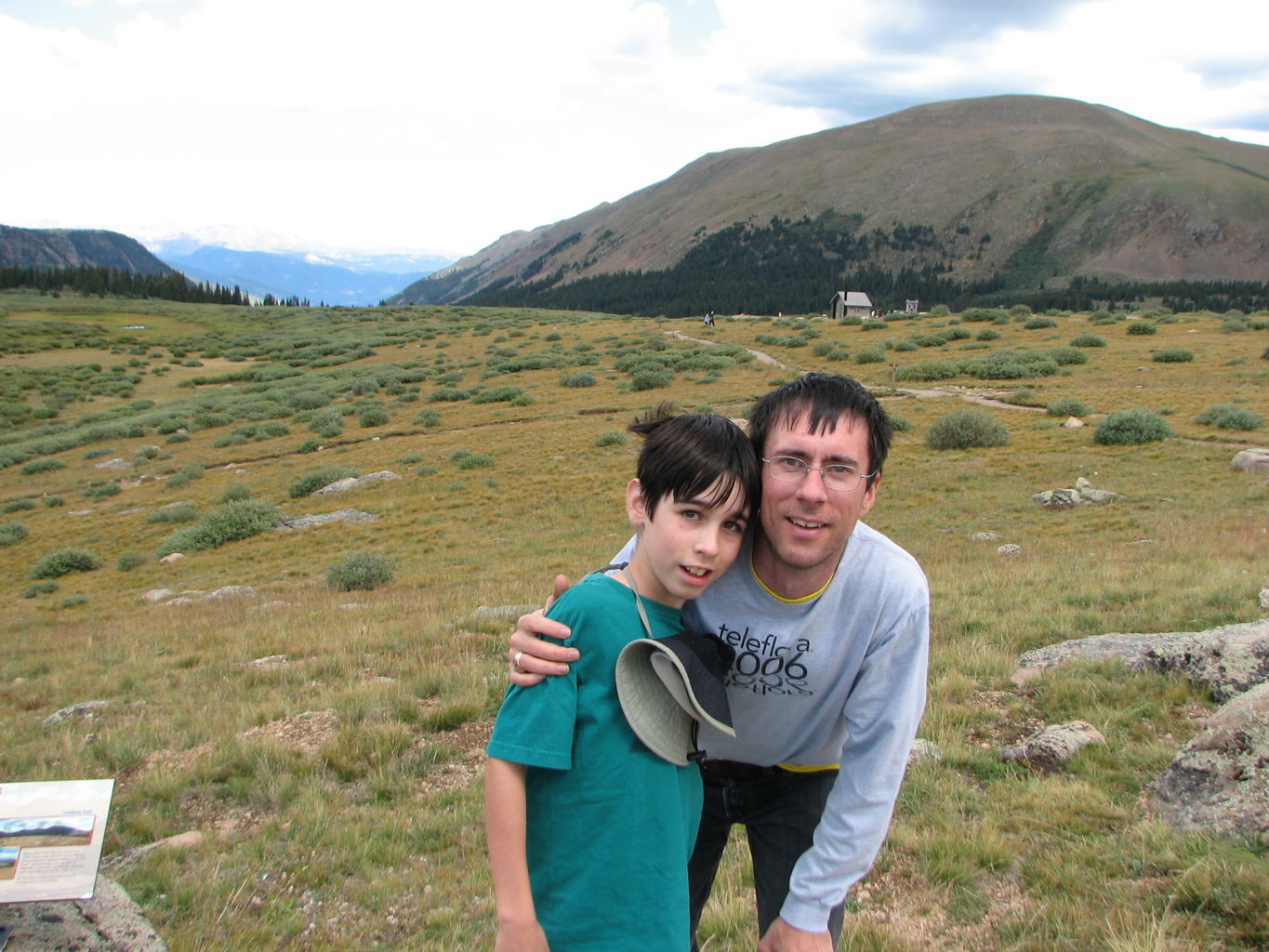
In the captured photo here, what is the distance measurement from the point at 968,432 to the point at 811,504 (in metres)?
21.0

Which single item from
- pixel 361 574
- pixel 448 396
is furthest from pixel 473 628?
pixel 448 396

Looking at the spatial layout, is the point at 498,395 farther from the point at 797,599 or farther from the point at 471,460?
the point at 797,599

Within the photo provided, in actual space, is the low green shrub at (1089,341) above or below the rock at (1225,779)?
above

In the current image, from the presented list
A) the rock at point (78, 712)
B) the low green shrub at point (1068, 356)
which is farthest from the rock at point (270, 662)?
the low green shrub at point (1068, 356)

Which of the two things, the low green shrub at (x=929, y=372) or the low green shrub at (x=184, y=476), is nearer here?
the low green shrub at (x=184, y=476)

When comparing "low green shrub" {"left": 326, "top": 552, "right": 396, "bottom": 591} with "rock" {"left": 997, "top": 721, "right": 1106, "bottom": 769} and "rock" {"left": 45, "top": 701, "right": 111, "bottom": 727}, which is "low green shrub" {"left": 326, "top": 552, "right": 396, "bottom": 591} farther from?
"rock" {"left": 997, "top": 721, "right": 1106, "bottom": 769}

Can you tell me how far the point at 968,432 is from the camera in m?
20.8

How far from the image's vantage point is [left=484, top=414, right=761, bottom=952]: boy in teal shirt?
5.78ft

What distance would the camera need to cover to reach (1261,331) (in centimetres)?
3797

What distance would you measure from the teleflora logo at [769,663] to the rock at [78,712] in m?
6.32

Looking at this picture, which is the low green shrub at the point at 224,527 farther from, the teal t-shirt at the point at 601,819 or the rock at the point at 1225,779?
the rock at the point at 1225,779

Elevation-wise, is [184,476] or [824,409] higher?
[824,409]

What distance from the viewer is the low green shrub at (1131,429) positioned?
19031 mm

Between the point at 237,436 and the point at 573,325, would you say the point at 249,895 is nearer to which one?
the point at 237,436
